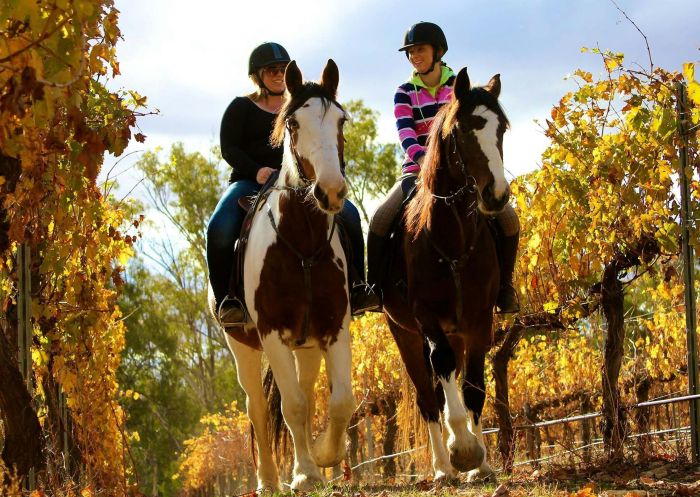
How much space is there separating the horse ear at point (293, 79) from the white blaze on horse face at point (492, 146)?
132 centimetres

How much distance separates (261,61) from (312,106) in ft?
5.52

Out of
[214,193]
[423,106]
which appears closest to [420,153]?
[423,106]

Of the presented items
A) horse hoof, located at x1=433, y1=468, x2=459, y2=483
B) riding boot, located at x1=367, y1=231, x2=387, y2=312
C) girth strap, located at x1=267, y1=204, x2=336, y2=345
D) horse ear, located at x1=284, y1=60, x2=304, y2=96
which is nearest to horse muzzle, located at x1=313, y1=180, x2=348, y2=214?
girth strap, located at x1=267, y1=204, x2=336, y2=345

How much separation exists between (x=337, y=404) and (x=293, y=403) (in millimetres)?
346

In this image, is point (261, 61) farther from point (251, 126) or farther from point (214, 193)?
point (214, 193)

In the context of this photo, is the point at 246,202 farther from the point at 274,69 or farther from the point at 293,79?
the point at 293,79

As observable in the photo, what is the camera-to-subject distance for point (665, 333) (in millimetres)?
20750

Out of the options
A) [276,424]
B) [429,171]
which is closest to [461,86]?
[429,171]

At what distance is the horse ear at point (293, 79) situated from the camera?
731 cm

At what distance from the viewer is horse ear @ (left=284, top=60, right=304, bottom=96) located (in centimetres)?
731

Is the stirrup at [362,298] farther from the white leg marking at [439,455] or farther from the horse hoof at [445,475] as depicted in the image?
the horse hoof at [445,475]

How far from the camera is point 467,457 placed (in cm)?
708

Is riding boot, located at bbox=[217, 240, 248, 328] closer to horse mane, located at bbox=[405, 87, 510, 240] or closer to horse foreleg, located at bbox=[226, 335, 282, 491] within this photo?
horse foreleg, located at bbox=[226, 335, 282, 491]

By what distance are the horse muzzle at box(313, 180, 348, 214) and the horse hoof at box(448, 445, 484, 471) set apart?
6.34 feet
